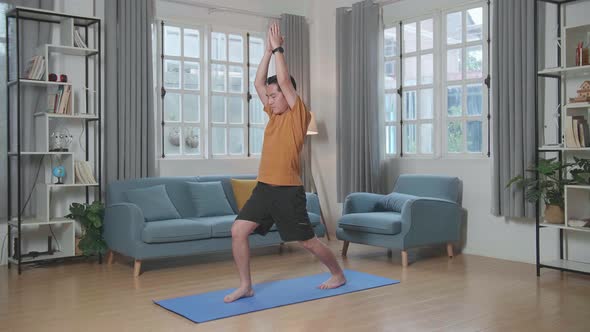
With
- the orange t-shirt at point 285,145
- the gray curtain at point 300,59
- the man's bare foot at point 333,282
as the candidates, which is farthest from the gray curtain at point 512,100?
the gray curtain at point 300,59

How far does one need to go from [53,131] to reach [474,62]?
12.8 ft

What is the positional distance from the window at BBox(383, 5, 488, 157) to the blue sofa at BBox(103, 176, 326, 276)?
140cm

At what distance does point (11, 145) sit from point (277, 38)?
2.87 metres

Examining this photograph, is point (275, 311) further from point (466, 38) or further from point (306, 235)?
point (466, 38)

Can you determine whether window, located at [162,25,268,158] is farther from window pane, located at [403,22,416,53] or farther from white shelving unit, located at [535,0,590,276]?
white shelving unit, located at [535,0,590,276]

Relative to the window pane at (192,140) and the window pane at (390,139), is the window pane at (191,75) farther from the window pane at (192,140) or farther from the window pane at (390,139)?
the window pane at (390,139)

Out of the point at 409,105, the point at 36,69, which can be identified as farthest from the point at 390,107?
the point at 36,69

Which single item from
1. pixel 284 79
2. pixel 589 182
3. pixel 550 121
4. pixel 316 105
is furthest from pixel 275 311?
pixel 316 105

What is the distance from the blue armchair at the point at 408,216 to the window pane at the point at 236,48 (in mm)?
2133

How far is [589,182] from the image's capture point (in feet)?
15.6

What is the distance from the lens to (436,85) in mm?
6312

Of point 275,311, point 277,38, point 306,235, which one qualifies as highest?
point 277,38

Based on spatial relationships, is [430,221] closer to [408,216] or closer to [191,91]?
[408,216]

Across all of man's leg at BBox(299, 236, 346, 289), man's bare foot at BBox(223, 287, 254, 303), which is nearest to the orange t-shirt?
man's leg at BBox(299, 236, 346, 289)
